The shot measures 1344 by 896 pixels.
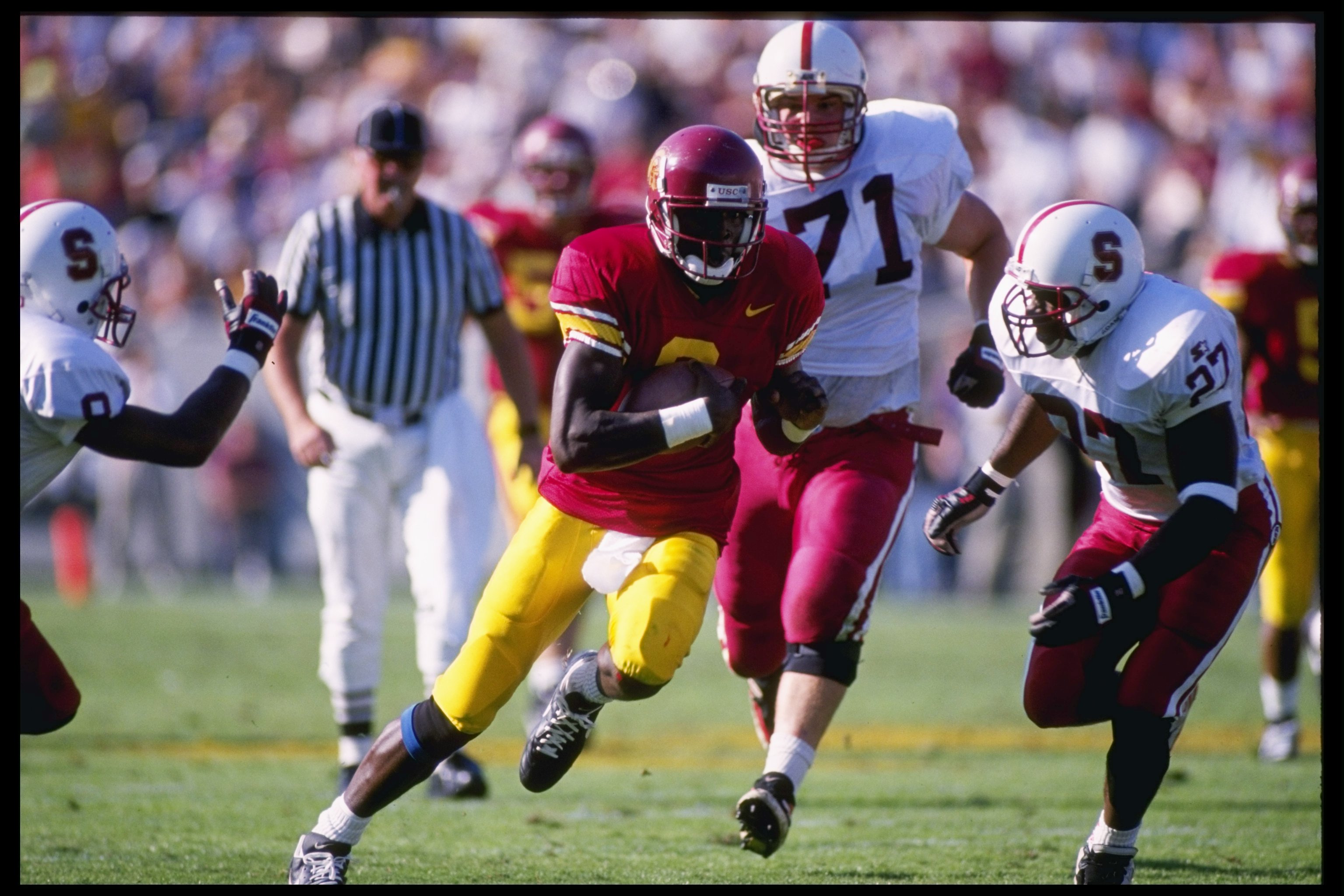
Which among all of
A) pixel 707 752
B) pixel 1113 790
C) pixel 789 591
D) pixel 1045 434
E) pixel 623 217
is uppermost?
pixel 623 217

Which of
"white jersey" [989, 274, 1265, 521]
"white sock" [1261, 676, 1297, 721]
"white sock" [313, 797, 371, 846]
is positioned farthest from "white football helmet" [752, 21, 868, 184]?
"white sock" [1261, 676, 1297, 721]

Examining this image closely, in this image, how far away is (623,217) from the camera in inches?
239

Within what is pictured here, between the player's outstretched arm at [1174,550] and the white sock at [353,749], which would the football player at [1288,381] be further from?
the white sock at [353,749]

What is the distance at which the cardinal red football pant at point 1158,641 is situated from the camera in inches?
144

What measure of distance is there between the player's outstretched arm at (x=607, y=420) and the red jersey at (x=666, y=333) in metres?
0.05

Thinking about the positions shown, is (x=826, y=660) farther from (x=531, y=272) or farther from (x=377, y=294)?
(x=531, y=272)

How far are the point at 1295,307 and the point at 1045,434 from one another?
2381 mm

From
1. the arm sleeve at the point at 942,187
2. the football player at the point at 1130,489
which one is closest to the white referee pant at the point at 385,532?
the arm sleeve at the point at 942,187

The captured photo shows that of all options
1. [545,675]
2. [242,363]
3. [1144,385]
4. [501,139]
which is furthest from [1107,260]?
[501,139]

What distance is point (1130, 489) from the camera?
12.5 ft

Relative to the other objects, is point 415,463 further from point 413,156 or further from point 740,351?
point 740,351

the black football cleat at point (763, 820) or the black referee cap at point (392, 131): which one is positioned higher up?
the black referee cap at point (392, 131)

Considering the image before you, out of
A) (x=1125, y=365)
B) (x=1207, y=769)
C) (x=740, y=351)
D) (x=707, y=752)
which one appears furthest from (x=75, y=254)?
(x=1207, y=769)

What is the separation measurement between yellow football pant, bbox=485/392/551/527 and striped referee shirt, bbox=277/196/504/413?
95cm
